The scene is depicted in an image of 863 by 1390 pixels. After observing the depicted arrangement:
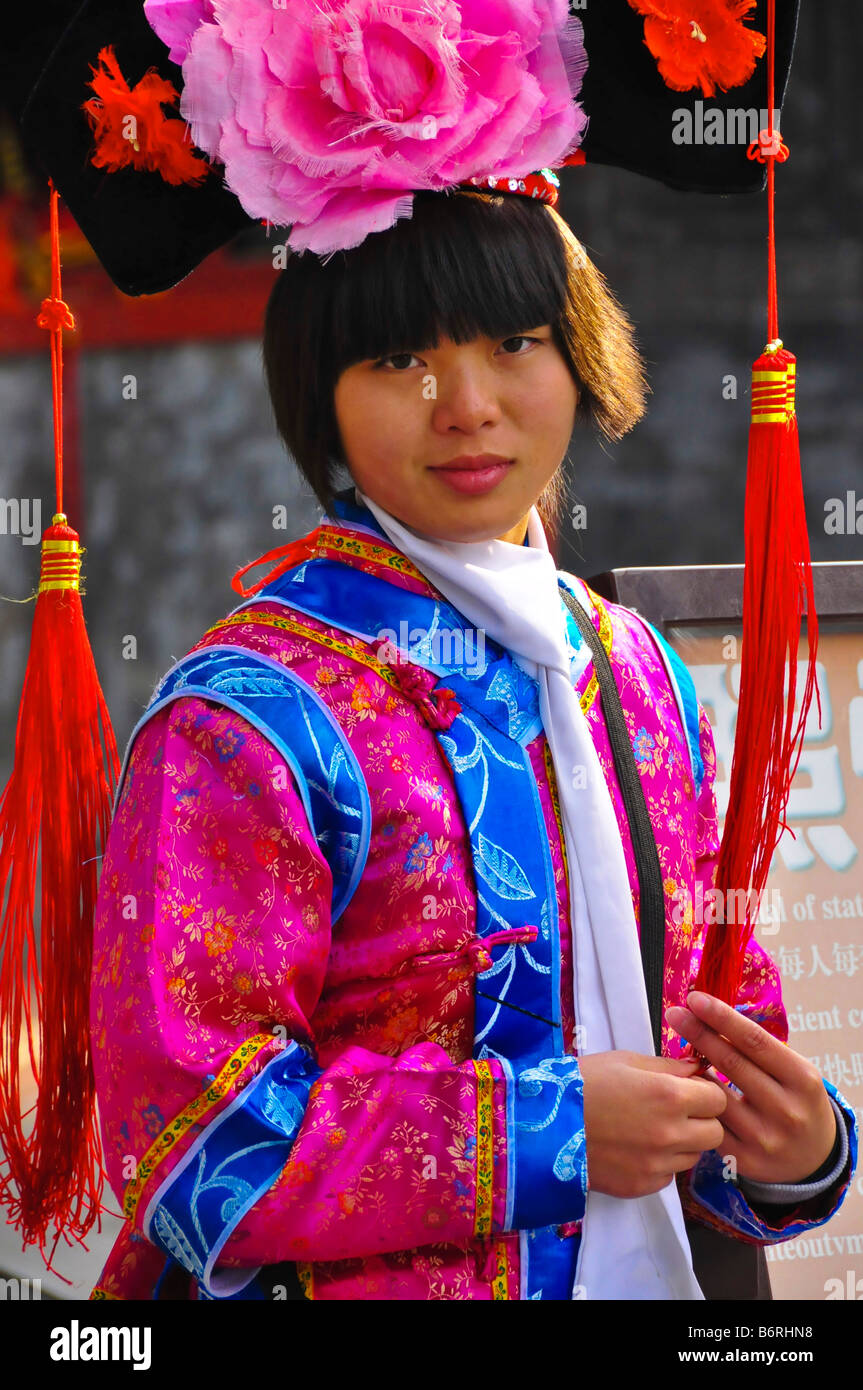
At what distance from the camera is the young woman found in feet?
3.26

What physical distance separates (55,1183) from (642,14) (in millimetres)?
1064

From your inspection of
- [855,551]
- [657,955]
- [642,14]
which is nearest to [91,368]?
[855,551]

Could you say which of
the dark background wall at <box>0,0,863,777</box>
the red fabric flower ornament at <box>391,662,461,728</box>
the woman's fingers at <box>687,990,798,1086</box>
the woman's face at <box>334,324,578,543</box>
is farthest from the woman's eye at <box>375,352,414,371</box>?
the dark background wall at <box>0,0,863,777</box>

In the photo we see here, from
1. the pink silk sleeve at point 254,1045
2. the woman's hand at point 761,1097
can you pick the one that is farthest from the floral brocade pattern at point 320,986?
the woman's hand at point 761,1097

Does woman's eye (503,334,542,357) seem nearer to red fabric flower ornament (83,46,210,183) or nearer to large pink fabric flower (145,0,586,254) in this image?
large pink fabric flower (145,0,586,254)

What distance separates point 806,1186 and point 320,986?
44 centimetres

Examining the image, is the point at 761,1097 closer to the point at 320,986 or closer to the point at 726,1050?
the point at 726,1050

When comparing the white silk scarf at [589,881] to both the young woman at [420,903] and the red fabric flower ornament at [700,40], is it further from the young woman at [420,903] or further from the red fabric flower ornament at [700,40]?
the red fabric flower ornament at [700,40]

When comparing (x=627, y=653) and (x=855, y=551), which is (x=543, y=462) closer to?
(x=627, y=653)

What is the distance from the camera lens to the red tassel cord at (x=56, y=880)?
1230 millimetres

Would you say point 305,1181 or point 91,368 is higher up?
point 91,368

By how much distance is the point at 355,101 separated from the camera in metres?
1.07

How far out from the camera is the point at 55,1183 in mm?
1249

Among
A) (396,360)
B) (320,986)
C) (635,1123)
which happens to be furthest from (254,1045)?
(396,360)
